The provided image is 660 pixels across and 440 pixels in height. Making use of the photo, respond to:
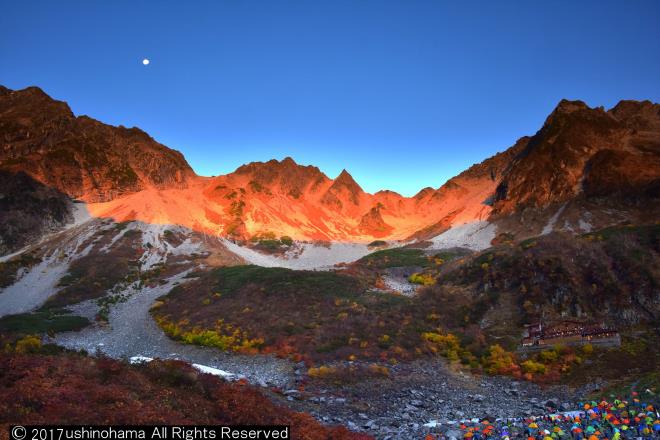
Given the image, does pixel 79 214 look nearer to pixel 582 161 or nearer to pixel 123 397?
pixel 123 397

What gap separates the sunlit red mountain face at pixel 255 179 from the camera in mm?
90000

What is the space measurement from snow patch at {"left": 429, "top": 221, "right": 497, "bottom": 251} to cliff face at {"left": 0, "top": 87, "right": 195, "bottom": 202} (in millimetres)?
93568

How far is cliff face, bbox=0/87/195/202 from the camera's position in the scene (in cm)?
9888

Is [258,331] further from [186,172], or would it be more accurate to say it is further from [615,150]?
[186,172]

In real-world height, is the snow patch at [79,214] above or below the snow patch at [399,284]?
above

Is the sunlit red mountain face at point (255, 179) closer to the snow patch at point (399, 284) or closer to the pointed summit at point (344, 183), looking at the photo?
the pointed summit at point (344, 183)

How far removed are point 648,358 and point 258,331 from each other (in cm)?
2437

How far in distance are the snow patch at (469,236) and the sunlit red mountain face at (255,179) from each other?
4738 mm

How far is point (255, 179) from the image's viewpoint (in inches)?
6752

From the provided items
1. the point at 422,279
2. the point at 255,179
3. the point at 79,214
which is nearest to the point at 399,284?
the point at 422,279

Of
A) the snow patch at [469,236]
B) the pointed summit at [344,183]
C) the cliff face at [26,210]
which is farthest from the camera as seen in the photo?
the pointed summit at [344,183]

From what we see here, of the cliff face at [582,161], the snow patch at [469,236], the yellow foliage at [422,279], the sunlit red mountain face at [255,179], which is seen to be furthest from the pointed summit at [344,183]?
the yellow foliage at [422,279]

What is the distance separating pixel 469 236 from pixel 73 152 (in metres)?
111

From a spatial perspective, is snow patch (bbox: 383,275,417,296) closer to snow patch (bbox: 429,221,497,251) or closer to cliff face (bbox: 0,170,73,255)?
snow patch (bbox: 429,221,497,251)
